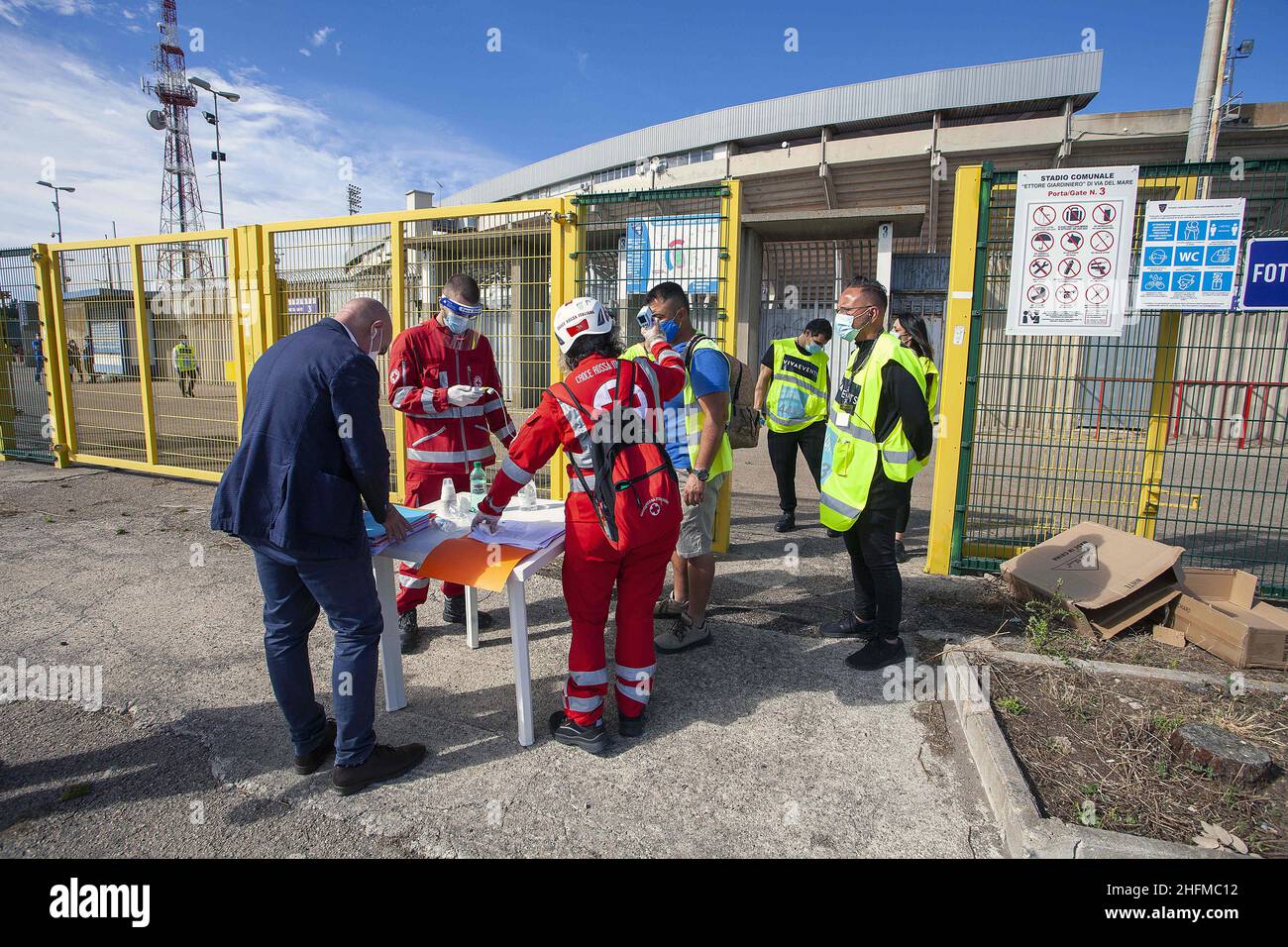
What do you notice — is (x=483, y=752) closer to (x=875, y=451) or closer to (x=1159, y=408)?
(x=875, y=451)

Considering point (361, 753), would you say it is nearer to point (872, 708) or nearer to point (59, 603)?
point (872, 708)

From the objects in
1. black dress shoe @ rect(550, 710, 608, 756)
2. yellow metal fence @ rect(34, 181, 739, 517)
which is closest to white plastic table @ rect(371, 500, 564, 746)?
black dress shoe @ rect(550, 710, 608, 756)

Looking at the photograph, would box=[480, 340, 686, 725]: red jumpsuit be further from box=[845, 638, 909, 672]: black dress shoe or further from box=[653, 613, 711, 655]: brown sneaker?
box=[845, 638, 909, 672]: black dress shoe

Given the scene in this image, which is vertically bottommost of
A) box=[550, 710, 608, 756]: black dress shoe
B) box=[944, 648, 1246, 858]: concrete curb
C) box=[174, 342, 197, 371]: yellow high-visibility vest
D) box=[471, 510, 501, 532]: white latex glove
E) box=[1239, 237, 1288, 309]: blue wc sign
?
box=[550, 710, 608, 756]: black dress shoe

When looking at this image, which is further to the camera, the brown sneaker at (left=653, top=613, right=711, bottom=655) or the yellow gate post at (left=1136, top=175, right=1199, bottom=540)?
the yellow gate post at (left=1136, top=175, right=1199, bottom=540)

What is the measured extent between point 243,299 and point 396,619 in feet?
17.7

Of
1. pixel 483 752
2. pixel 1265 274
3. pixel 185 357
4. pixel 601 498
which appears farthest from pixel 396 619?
pixel 185 357

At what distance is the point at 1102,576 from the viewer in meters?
4.35

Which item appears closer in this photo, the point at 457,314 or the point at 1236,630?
the point at 1236,630

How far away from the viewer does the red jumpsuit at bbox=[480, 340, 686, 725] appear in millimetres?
3025

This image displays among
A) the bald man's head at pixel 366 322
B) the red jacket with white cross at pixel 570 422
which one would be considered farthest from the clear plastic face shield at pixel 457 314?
the red jacket with white cross at pixel 570 422

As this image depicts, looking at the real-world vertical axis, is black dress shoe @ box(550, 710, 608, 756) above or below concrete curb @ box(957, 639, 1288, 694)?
below
